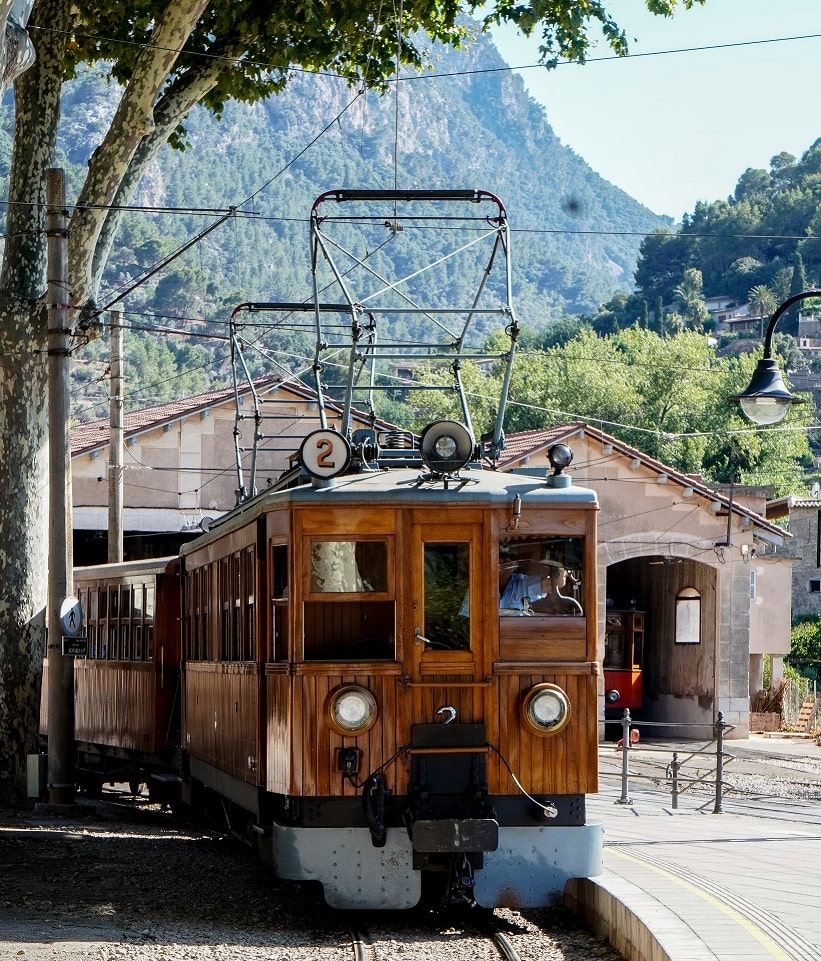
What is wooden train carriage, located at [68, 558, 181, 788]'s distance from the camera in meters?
15.5

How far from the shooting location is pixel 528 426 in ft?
229

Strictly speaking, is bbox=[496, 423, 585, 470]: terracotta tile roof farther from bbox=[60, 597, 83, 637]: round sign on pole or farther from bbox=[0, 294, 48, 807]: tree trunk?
bbox=[60, 597, 83, 637]: round sign on pole

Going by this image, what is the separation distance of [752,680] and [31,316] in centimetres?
2837

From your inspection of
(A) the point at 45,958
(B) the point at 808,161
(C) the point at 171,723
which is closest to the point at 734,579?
(C) the point at 171,723

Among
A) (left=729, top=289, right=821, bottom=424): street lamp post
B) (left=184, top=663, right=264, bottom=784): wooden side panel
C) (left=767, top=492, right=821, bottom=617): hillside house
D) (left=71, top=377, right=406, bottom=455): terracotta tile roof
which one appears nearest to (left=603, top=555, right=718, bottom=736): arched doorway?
(left=71, top=377, right=406, bottom=455): terracotta tile roof

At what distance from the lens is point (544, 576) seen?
957 cm

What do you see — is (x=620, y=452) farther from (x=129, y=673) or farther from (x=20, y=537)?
(x=20, y=537)

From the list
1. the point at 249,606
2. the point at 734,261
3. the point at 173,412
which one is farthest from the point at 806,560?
the point at 734,261

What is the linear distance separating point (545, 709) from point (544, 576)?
2.66ft

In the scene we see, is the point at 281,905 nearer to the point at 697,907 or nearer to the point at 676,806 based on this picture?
the point at 697,907

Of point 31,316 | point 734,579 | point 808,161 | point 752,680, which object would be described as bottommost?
point 752,680

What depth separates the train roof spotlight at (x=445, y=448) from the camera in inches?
371

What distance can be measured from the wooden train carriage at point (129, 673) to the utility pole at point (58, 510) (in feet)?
2.47

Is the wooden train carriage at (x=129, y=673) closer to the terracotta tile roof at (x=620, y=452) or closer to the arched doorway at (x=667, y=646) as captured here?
the terracotta tile roof at (x=620, y=452)
